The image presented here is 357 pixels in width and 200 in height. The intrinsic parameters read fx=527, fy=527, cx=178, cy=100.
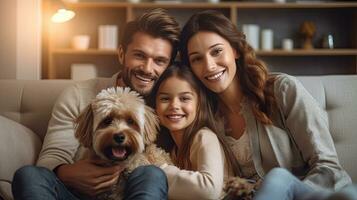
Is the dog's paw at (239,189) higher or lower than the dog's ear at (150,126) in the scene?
lower

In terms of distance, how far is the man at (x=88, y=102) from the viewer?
1.28 m

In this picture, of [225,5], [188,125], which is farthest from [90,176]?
[225,5]

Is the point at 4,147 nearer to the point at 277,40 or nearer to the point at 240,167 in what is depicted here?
the point at 240,167

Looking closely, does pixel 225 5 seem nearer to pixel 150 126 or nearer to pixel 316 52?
pixel 316 52

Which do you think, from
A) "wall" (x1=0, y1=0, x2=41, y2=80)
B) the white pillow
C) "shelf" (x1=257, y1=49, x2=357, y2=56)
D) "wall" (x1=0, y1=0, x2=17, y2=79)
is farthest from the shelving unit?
the white pillow

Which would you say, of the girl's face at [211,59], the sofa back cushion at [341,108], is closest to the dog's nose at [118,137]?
the girl's face at [211,59]

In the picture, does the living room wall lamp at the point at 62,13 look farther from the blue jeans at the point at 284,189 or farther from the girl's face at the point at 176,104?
the blue jeans at the point at 284,189

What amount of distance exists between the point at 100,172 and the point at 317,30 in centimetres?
287

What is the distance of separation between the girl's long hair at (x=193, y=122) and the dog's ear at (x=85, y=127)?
19 centimetres

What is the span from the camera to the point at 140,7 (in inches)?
144

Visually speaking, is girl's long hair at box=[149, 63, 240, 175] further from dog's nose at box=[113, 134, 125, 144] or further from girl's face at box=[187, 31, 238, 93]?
dog's nose at box=[113, 134, 125, 144]

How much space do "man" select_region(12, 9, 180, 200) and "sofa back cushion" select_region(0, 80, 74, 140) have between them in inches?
7.0

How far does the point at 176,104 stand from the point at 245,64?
24cm

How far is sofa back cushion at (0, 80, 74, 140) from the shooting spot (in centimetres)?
169
